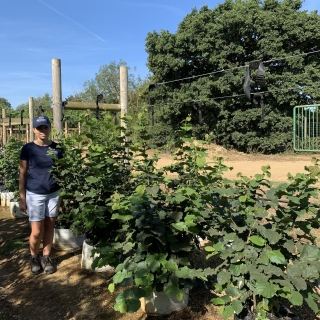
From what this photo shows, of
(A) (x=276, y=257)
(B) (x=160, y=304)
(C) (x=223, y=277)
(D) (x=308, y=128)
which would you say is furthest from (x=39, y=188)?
(D) (x=308, y=128)

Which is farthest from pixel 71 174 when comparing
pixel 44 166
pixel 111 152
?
pixel 111 152

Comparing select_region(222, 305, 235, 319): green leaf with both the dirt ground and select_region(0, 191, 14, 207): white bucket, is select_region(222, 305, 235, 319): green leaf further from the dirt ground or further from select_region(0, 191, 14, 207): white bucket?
select_region(0, 191, 14, 207): white bucket

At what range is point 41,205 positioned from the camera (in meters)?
3.12

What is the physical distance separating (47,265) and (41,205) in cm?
59

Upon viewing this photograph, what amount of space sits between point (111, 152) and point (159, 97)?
19.7 meters

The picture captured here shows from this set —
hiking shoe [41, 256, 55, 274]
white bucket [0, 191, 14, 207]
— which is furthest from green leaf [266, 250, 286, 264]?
white bucket [0, 191, 14, 207]

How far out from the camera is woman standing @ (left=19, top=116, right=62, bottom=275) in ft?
10.2

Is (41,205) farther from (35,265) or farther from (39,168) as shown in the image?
(35,265)

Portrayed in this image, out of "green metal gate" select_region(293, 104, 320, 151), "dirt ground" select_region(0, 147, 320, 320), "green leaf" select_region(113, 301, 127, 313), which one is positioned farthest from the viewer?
"green metal gate" select_region(293, 104, 320, 151)

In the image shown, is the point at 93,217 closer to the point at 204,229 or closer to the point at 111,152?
the point at 111,152

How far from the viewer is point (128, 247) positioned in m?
1.91

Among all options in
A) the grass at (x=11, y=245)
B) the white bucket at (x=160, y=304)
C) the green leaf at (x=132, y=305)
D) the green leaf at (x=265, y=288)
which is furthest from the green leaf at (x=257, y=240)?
the grass at (x=11, y=245)

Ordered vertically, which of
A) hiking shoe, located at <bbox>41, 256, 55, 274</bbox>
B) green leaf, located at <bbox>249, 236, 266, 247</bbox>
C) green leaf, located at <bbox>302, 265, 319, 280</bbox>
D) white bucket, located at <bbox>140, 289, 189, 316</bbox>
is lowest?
hiking shoe, located at <bbox>41, 256, 55, 274</bbox>

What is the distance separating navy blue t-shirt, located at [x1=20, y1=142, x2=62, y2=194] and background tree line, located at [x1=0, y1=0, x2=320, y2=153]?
48.2 feet
